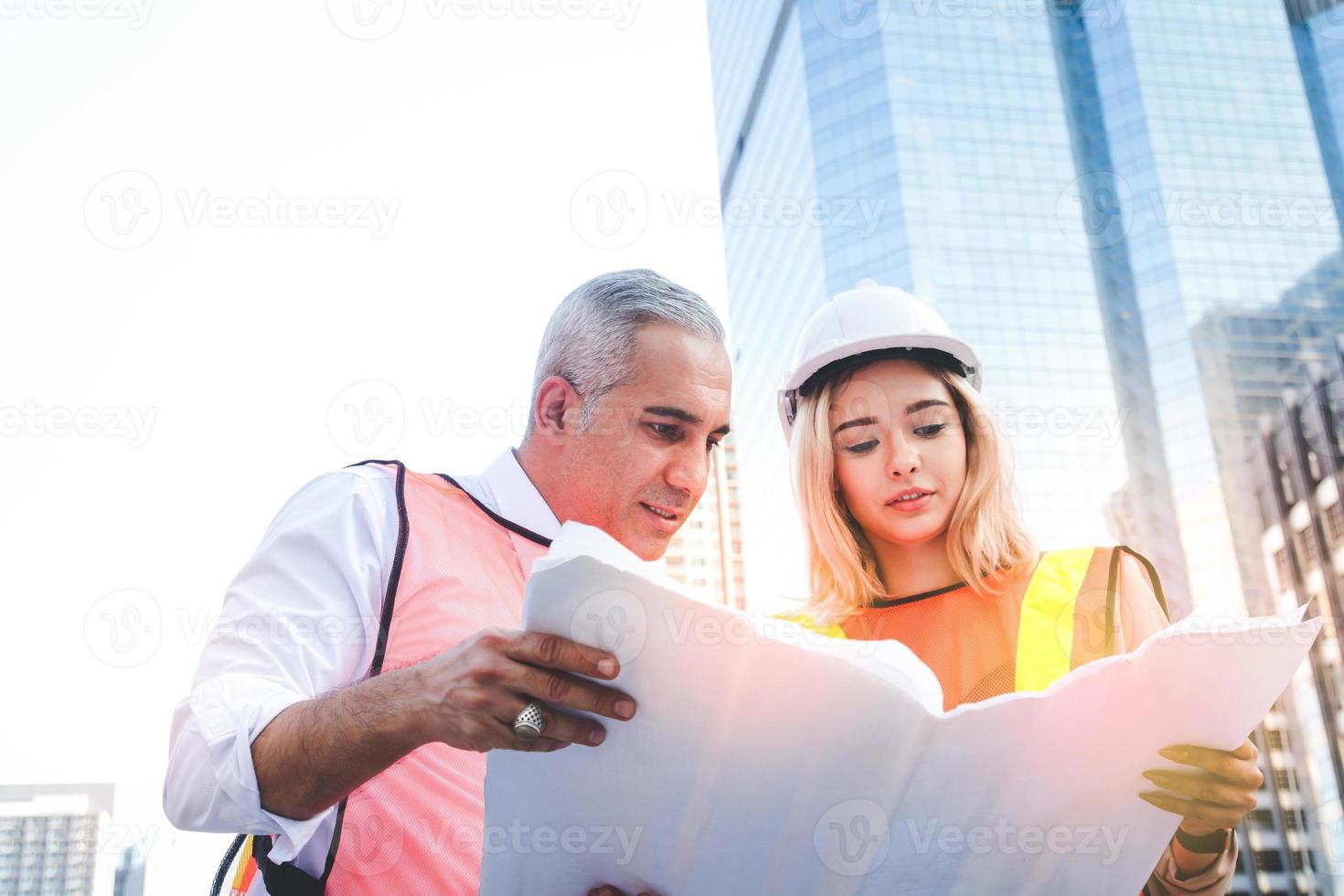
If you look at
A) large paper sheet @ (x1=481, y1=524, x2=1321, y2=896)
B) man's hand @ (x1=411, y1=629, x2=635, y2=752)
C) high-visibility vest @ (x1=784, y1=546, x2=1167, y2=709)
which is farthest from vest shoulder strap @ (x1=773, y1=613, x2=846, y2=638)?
man's hand @ (x1=411, y1=629, x2=635, y2=752)

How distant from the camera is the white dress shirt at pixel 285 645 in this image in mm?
1793

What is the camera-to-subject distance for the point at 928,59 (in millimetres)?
80438

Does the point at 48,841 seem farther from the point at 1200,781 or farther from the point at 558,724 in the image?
the point at 1200,781

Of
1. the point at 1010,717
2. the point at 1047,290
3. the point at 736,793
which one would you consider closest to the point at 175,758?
the point at 736,793

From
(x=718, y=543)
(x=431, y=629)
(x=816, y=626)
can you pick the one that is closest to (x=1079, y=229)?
(x=718, y=543)

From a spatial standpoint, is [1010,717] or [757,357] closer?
[1010,717]

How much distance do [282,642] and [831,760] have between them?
1145mm

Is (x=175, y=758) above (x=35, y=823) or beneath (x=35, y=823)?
above

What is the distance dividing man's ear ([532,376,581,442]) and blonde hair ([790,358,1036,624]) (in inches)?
30.8

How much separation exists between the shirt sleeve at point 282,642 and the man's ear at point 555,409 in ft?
1.68

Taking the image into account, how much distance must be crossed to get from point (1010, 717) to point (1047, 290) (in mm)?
85740

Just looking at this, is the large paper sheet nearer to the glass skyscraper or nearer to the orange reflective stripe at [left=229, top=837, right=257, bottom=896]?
the orange reflective stripe at [left=229, top=837, right=257, bottom=896]

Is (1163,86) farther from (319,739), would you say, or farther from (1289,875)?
(319,739)

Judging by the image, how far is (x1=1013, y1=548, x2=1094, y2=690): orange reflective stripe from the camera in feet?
8.20
